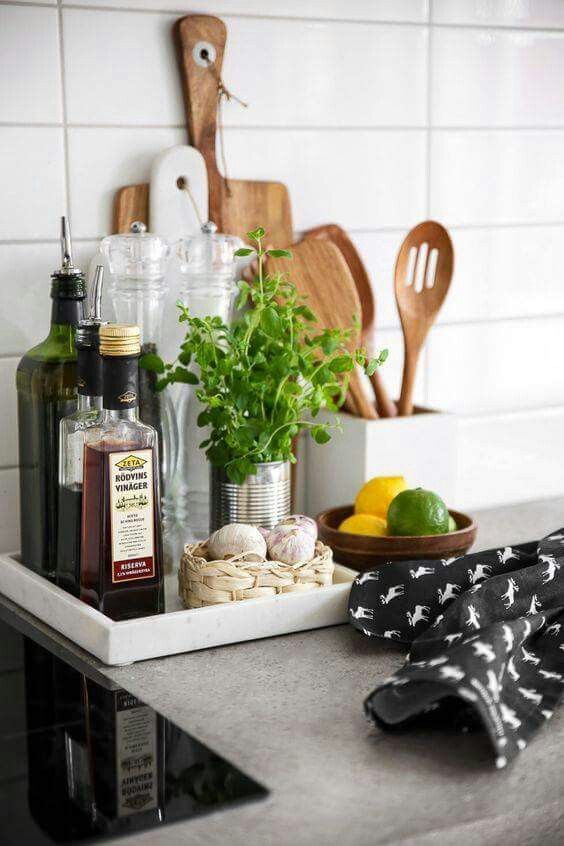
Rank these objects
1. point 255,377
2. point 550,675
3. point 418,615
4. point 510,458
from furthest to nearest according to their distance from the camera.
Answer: point 510,458 → point 255,377 → point 418,615 → point 550,675

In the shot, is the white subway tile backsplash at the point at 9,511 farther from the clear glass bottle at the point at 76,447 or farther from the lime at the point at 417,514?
the lime at the point at 417,514

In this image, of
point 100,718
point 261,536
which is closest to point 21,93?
point 261,536

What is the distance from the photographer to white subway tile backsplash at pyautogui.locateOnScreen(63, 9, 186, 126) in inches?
47.4

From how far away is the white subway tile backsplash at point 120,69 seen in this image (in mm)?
1205

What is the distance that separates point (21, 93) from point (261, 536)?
1.69 ft

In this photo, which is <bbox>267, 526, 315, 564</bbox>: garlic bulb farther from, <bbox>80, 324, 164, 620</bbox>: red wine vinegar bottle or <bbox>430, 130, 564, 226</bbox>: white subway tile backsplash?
<bbox>430, 130, 564, 226</bbox>: white subway tile backsplash

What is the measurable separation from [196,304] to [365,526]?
0.29m

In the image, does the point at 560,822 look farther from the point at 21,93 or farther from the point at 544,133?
the point at 544,133

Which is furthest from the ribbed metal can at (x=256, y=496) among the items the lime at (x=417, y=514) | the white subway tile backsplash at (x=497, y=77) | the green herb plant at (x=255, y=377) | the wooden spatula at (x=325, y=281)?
the white subway tile backsplash at (x=497, y=77)

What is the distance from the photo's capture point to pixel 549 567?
1050 mm

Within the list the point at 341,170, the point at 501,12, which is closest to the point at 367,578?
the point at 341,170

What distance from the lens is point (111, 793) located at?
760 mm

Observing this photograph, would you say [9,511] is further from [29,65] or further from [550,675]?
[550,675]

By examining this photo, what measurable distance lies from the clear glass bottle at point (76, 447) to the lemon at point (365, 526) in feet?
0.97
